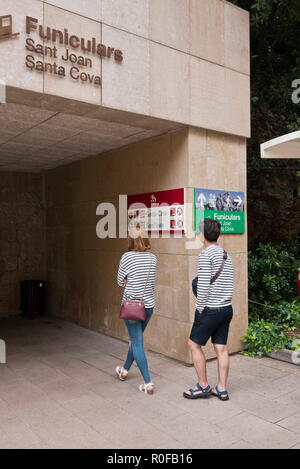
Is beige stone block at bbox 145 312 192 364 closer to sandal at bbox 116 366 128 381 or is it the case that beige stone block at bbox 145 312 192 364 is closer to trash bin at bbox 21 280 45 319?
sandal at bbox 116 366 128 381

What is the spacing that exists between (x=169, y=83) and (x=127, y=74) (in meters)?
0.64

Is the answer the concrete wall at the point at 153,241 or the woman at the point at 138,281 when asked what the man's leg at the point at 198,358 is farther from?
the concrete wall at the point at 153,241

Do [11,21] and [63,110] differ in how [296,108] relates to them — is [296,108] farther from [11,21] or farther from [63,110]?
[11,21]

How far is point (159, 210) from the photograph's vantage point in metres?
6.04

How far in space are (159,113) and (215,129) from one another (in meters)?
0.99

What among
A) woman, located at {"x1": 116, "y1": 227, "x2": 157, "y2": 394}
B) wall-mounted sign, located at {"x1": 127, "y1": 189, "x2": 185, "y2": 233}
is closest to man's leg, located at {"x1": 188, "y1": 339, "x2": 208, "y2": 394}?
woman, located at {"x1": 116, "y1": 227, "x2": 157, "y2": 394}

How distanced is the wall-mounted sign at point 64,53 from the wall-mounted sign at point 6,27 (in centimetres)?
18

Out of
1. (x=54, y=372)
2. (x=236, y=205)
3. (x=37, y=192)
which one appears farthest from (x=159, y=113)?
(x=37, y=192)

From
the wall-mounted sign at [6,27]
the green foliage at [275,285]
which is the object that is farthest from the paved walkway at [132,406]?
the wall-mounted sign at [6,27]

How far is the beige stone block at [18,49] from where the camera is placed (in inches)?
161

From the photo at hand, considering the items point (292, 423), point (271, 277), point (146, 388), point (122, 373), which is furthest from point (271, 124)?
point (292, 423)

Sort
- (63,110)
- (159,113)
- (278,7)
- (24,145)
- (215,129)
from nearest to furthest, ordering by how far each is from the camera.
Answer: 1. (63,110)
2. (159,113)
3. (215,129)
4. (24,145)
5. (278,7)

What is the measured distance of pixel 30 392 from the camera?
4578 millimetres

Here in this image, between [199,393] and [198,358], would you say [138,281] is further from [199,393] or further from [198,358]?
[199,393]
